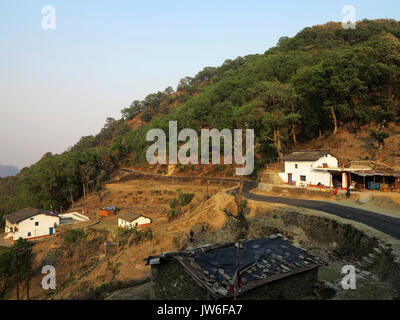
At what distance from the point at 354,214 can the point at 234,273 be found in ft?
49.1

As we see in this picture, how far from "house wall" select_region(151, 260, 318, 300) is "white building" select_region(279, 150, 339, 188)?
20.7 meters

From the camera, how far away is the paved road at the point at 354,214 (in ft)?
56.5

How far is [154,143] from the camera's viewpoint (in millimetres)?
73500

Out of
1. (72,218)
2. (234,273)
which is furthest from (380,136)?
(72,218)

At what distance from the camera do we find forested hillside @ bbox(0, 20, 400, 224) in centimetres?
4056

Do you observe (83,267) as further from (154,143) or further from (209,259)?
(154,143)

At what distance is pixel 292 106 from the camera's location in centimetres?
4459

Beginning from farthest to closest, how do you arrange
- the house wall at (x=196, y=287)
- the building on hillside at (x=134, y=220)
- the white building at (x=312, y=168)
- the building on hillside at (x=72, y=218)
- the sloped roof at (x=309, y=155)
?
the building on hillside at (x=72, y=218), the building on hillside at (x=134, y=220), the sloped roof at (x=309, y=155), the white building at (x=312, y=168), the house wall at (x=196, y=287)

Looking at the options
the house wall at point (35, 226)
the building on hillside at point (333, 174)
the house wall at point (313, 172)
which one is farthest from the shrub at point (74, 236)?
the house wall at point (313, 172)

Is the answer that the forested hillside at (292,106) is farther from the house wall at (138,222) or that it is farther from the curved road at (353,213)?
the house wall at (138,222)

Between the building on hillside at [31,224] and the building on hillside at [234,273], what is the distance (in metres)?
37.1

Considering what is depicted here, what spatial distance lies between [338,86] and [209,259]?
3704 cm

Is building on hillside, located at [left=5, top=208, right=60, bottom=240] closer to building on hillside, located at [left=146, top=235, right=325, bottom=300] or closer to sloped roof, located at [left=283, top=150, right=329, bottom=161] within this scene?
sloped roof, located at [left=283, top=150, right=329, bottom=161]
